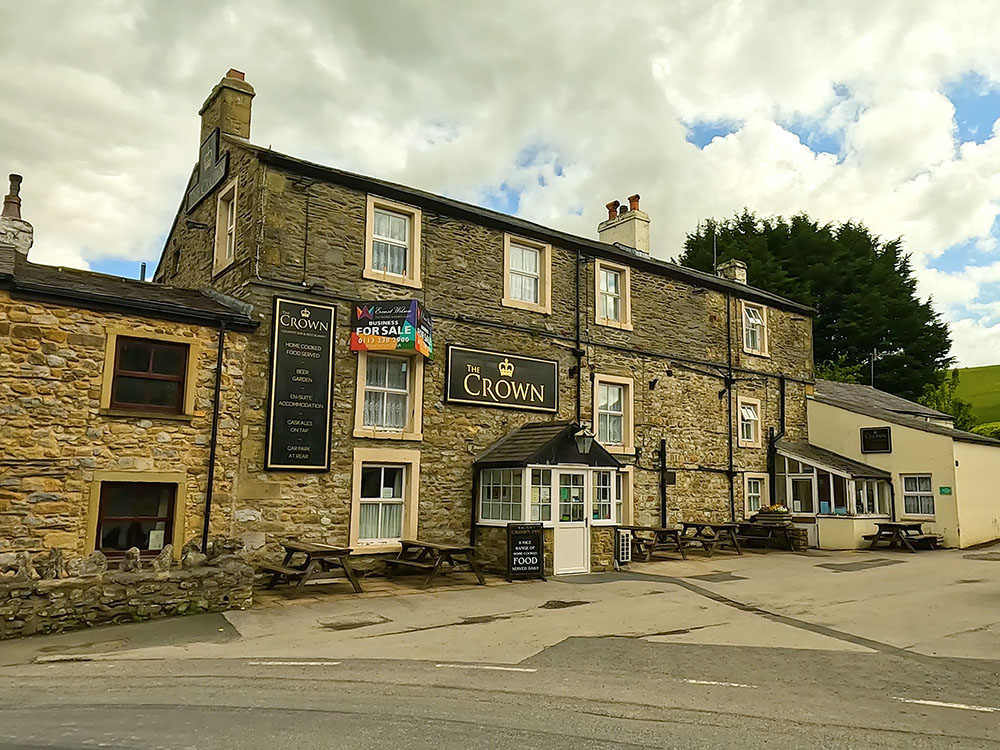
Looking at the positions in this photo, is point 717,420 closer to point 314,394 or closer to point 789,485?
point 789,485

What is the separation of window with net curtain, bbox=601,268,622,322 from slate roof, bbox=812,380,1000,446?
30.7 feet

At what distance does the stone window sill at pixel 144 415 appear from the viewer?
39.4 ft

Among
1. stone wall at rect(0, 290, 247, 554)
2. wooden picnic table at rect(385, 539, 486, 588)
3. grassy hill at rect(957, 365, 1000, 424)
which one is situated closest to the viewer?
A: stone wall at rect(0, 290, 247, 554)

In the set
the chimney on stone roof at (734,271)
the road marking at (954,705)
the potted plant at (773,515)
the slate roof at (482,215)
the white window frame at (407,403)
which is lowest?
the road marking at (954,705)

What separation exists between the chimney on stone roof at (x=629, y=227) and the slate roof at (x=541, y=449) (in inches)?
317

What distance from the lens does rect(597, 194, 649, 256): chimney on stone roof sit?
2252 centimetres

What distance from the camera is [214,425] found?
1299 cm

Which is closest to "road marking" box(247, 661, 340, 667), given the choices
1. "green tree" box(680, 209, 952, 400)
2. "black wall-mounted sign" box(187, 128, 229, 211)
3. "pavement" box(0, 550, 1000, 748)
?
"pavement" box(0, 550, 1000, 748)

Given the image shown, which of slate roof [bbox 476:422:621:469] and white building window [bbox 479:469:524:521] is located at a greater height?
slate roof [bbox 476:422:621:469]

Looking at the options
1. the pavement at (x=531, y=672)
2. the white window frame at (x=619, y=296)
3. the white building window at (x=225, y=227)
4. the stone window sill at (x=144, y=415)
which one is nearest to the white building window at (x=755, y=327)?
the white window frame at (x=619, y=296)

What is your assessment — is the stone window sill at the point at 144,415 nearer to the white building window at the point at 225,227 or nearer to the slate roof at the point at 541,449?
the white building window at the point at 225,227

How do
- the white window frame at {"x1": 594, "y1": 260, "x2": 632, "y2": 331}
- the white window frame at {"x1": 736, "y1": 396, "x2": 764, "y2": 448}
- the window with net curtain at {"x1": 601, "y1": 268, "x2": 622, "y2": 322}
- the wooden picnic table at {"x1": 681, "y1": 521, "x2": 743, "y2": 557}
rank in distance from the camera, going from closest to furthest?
the white window frame at {"x1": 594, "y1": 260, "x2": 632, "y2": 331} < the wooden picnic table at {"x1": 681, "y1": 521, "x2": 743, "y2": 557} < the window with net curtain at {"x1": 601, "y1": 268, "x2": 622, "y2": 322} < the white window frame at {"x1": 736, "y1": 396, "x2": 764, "y2": 448}

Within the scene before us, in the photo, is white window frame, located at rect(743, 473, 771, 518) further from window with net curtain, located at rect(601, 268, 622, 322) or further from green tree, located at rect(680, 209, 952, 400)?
green tree, located at rect(680, 209, 952, 400)

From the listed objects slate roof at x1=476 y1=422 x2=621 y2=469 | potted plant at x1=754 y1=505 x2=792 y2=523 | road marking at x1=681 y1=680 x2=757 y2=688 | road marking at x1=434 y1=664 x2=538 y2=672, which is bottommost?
road marking at x1=434 y1=664 x2=538 y2=672
